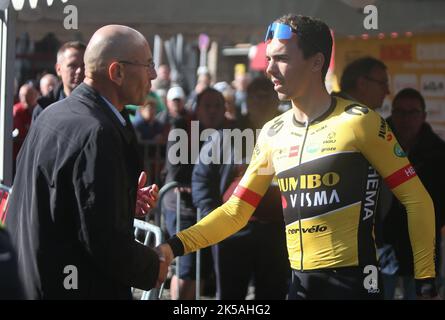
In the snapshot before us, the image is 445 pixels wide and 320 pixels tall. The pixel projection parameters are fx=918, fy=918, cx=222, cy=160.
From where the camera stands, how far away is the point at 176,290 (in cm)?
699

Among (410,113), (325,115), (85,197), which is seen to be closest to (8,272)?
(85,197)

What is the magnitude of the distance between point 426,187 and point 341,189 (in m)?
Answer: 2.57

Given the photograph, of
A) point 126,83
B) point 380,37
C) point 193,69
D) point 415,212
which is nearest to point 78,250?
point 126,83

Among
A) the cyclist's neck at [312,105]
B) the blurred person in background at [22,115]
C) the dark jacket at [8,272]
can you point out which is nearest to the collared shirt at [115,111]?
the cyclist's neck at [312,105]

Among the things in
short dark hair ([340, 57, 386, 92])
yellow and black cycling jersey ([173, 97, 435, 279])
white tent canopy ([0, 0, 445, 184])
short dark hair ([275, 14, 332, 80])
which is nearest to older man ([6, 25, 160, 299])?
yellow and black cycling jersey ([173, 97, 435, 279])

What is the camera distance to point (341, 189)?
386cm

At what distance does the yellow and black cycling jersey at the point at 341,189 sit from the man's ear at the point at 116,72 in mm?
838

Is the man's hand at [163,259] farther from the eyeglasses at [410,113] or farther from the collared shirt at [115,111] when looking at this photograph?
the eyeglasses at [410,113]

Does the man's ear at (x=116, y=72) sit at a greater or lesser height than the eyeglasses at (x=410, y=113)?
greater

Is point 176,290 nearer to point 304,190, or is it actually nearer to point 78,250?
point 304,190

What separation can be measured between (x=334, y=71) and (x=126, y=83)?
5207 mm

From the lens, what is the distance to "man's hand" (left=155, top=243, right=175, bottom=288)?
3501 millimetres

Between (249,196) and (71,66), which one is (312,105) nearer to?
(249,196)

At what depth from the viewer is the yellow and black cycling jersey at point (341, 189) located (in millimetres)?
3795
